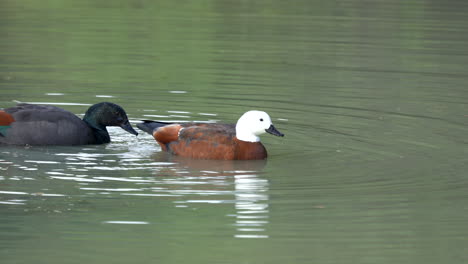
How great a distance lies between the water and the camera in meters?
9.00

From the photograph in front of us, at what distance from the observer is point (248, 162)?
12.3 m

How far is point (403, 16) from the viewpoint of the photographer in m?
30.0

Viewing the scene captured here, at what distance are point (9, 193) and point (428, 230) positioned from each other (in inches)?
161

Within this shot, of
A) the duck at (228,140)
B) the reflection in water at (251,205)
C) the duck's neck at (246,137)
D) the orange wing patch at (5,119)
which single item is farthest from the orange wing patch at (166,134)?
the orange wing patch at (5,119)

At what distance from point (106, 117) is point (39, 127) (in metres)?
0.93

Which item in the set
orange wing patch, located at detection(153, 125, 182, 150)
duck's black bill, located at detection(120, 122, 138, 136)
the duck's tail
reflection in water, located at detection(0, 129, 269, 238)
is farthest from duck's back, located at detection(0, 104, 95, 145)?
orange wing patch, located at detection(153, 125, 182, 150)

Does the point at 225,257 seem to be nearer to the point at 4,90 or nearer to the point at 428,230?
the point at 428,230

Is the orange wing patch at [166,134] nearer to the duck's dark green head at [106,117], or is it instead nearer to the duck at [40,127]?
the duck's dark green head at [106,117]

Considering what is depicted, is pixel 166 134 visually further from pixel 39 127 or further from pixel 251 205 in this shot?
pixel 251 205

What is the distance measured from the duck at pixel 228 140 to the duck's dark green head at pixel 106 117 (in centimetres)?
128

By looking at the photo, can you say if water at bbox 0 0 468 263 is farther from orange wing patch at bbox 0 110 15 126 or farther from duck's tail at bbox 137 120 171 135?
orange wing patch at bbox 0 110 15 126

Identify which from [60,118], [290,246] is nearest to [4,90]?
[60,118]

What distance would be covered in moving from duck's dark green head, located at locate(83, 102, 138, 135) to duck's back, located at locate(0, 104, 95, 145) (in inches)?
14.8

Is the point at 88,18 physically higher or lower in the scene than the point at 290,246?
higher
